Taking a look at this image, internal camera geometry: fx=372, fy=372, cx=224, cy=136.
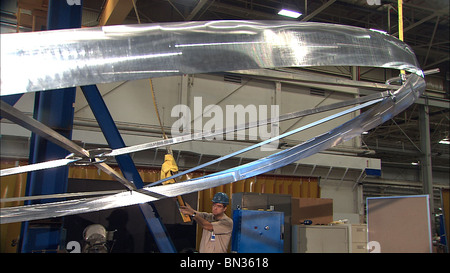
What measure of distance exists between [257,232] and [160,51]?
4348mm

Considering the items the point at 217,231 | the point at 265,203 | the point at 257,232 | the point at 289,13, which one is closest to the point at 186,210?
the point at 217,231

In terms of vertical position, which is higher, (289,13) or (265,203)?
(289,13)

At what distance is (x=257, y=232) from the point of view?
5.43 metres

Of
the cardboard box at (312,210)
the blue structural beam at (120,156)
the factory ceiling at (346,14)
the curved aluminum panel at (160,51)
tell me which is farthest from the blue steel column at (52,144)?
the cardboard box at (312,210)

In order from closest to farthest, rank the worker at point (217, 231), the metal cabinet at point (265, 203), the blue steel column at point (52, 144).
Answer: the blue steel column at point (52, 144), the worker at point (217, 231), the metal cabinet at point (265, 203)

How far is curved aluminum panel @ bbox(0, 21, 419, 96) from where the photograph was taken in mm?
1383

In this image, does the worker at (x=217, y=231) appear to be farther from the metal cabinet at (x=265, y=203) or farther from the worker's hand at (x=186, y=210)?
the metal cabinet at (x=265, y=203)

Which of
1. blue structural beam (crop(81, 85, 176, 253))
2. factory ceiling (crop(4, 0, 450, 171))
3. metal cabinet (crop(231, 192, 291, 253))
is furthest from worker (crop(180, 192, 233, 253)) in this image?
factory ceiling (crop(4, 0, 450, 171))

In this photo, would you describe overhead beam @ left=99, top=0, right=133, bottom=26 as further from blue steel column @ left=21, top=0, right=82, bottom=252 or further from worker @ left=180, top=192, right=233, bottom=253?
worker @ left=180, top=192, right=233, bottom=253

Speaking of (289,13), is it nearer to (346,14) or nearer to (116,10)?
(346,14)

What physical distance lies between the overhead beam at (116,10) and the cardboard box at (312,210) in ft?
15.0

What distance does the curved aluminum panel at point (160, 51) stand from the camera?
4.54 feet

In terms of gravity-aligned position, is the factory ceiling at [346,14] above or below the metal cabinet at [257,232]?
above
